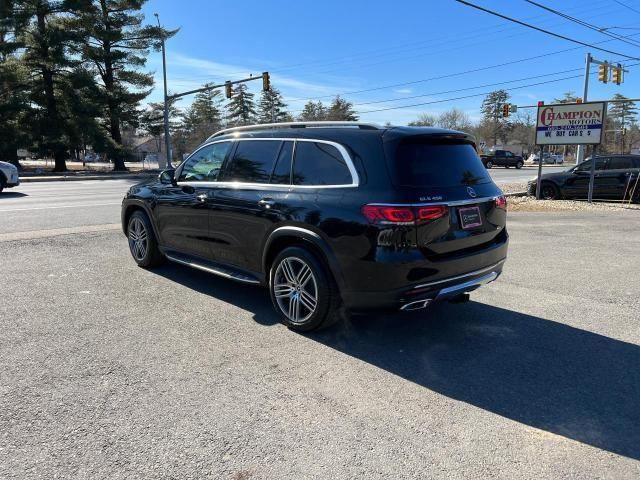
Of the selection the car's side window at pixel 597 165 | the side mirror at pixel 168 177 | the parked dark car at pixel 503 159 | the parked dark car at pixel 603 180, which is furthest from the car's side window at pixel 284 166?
the parked dark car at pixel 503 159

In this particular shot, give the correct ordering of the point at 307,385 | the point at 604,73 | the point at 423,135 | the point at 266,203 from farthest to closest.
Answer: the point at 604,73 → the point at 266,203 → the point at 423,135 → the point at 307,385

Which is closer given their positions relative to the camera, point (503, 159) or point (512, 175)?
point (512, 175)

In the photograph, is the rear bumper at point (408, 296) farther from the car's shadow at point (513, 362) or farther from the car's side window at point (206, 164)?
the car's side window at point (206, 164)

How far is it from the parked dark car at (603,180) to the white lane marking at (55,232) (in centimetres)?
1436

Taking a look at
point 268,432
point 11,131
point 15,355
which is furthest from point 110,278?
point 11,131

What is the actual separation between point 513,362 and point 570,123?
13970 mm

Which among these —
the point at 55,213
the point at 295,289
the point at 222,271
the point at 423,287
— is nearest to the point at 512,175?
the point at 55,213

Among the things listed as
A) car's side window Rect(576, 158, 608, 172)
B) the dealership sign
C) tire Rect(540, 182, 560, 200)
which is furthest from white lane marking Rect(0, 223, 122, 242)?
car's side window Rect(576, 158, 608, 172)

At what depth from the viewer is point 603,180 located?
16.6 metres

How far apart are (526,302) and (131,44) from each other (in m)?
43.9

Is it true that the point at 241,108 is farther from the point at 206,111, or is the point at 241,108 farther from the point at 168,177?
the point at 168,177

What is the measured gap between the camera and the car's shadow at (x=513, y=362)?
3152mm

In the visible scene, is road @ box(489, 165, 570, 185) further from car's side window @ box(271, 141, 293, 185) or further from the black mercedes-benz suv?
car's side window @ box(271, 141, 293, 185)

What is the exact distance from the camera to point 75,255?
747 centimetres
